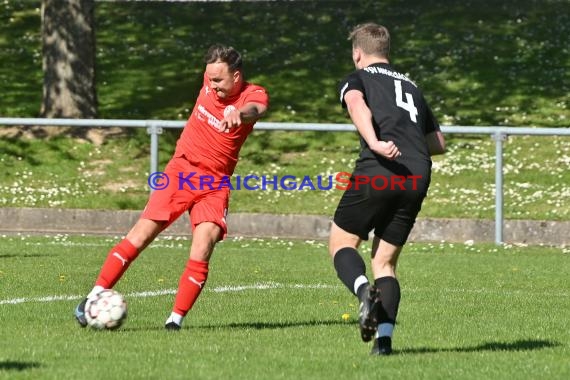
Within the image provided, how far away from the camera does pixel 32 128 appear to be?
2309 cm

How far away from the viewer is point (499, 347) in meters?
8.47

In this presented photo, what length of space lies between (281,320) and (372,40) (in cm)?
254

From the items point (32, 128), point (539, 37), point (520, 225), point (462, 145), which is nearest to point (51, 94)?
point (32, 128)

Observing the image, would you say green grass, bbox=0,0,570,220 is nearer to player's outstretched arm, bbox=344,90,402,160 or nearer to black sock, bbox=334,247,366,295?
black sock, bbox=334,247,366,295

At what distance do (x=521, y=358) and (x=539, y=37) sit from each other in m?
22.5

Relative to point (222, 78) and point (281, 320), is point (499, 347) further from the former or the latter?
point (222, 78)

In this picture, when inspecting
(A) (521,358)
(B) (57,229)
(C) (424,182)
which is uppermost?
(C) (424,182)

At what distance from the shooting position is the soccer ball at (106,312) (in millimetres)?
8945

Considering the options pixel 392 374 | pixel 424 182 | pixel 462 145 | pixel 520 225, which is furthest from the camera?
pixel 462 145

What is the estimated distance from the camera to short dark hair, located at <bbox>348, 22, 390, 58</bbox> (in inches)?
317

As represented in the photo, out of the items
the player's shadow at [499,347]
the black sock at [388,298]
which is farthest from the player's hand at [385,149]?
the player's shadow at [499,347]

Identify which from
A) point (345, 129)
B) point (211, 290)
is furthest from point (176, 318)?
point (345, 129)

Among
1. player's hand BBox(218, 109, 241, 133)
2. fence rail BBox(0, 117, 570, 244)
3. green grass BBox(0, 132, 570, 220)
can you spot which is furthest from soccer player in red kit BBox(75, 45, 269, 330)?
green grass BBox(0, 132, 570, 220)

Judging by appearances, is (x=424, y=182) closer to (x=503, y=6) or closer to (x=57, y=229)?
(x=57, y=229)
